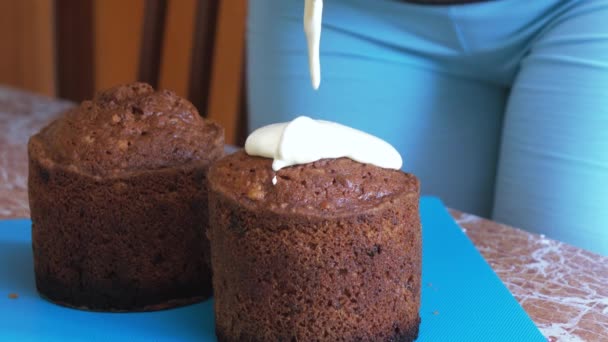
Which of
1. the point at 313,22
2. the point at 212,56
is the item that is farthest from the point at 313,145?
the point at 212,56

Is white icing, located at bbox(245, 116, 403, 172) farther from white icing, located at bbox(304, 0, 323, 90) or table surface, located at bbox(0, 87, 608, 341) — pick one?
table surface, located at bbox(0, 87, 608, 341)

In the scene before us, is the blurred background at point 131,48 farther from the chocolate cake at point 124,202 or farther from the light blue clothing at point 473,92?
the chocolate cake at point 124,202

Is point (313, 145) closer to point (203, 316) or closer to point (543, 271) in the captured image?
point (203, 316)

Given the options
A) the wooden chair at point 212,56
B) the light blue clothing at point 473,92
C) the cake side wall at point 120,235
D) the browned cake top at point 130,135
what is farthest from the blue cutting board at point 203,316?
the wooden chair at point 212,56

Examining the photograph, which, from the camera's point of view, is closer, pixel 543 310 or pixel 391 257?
pixel 391 257

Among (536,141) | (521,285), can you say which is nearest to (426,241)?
(521,285)

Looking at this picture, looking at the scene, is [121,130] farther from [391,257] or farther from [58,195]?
[391,257]

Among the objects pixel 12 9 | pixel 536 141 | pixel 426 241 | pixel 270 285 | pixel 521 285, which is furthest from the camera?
pixel 12 9
